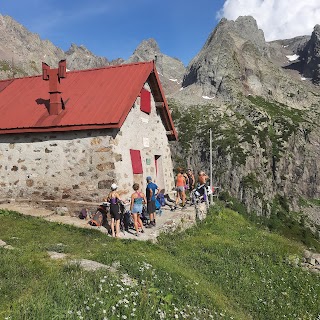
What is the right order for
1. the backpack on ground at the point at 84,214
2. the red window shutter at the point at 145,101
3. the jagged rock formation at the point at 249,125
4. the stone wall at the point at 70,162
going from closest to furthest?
1. the backpack on ground at the point at 84,214
2. the stone wall at the point at 70,162
3. the red window shutter at the point at 145,101
4. the jagged rock formation at the point at 249,125

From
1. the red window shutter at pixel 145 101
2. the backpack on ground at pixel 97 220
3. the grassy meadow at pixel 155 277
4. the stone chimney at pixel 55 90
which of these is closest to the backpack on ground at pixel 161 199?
the grassy meadow at pixel 155 277

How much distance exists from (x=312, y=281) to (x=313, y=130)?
11288 cm

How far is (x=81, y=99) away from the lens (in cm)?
1669

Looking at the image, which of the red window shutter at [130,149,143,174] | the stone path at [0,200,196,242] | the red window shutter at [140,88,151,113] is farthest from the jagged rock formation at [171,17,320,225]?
the red window shutter at [130,149,143,174]

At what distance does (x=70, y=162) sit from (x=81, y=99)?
A: 3427mm

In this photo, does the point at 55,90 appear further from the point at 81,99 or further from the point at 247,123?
the point at 247,123

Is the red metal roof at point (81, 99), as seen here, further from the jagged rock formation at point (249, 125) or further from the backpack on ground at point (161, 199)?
the jagged rock formation at point (249, 125)

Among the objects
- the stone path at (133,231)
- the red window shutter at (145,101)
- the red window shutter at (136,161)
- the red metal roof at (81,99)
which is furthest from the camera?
the red window shutter at (145,101)

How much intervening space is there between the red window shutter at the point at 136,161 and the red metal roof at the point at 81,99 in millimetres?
2297

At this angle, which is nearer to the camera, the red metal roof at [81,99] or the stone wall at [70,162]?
the stone wall at [70,162]

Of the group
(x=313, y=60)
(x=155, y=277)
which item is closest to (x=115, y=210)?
(x=155, y=277)

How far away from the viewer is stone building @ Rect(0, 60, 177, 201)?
1477 cm

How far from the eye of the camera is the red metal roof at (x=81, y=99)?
1505 cm

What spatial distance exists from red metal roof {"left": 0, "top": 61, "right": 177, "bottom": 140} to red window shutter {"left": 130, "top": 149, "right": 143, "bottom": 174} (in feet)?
7.54
